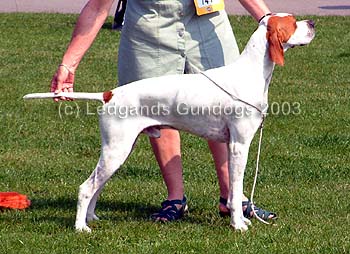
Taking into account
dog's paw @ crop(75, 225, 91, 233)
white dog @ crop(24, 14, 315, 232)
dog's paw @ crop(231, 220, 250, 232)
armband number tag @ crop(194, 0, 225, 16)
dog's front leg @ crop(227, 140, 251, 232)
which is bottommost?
dog's paw @ crop(231, 220, 250, 232)

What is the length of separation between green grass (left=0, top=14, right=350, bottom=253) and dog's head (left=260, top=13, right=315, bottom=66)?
1053mm

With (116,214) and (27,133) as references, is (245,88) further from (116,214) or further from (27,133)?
(27,133)

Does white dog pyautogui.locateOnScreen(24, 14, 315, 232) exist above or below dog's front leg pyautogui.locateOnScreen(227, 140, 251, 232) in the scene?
above

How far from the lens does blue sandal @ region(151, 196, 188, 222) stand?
602cm

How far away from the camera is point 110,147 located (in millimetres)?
5516

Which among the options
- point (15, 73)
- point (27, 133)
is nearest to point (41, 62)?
point (15, 73)

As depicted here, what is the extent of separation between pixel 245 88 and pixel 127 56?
2.86 feet

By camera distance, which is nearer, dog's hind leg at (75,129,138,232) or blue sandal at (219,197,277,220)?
dog's hind leg at (75,129,138,232)

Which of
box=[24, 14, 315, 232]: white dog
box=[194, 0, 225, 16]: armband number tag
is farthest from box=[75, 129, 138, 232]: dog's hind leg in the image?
box=[194, 0, 225, 16]: armband number tag

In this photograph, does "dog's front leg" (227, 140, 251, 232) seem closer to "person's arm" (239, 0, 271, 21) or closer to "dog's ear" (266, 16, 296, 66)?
"dog's ear" (266, 16, 296, 66)

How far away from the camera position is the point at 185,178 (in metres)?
7.07

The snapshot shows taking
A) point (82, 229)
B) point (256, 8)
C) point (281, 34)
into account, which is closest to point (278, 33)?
point (281, 34)

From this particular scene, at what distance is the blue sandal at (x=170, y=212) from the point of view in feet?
19.7

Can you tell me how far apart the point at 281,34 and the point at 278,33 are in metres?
0.02
